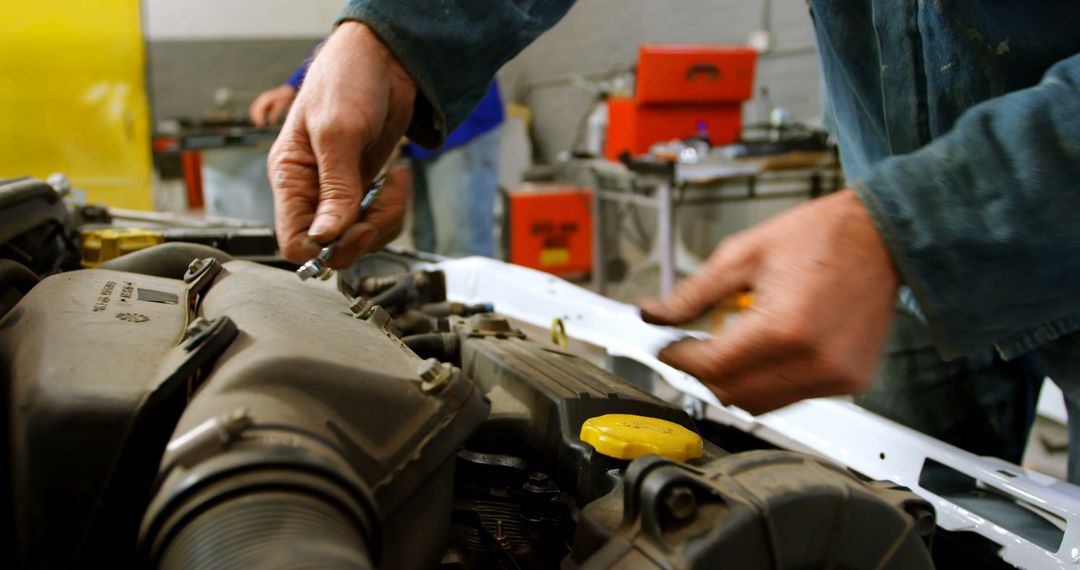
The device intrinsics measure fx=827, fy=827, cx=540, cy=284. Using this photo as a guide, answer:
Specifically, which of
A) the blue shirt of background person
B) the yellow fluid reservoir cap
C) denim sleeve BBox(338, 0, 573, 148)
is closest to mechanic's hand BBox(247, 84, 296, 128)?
the blue shirt of background person

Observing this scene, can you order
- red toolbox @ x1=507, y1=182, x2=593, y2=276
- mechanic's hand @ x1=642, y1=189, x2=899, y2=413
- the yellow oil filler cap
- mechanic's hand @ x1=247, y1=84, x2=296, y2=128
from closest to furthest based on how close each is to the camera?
mechanic's hand @ x1=642, y1=189, x2=899, y2=413
the yellow oil filler cap
mechanic's hand @ x1=247, y1=84, x2=296, y2=128
red toolbox @ x1=507, y1=182, x2=593, y2=276

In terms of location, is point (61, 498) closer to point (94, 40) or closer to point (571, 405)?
point (571, 405)

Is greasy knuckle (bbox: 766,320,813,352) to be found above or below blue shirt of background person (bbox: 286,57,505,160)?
below

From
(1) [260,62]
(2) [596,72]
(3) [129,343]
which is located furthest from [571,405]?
(1) [260,62]

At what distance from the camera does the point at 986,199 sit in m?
0.64

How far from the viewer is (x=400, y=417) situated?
593mm

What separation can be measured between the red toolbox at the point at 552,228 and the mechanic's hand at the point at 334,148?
3.88 m

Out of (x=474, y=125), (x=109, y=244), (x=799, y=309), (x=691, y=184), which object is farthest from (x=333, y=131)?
(x=691, y=184)

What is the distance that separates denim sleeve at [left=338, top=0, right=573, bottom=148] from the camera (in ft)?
3.48

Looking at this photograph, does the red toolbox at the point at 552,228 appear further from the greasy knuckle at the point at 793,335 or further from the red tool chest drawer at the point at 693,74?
the greasy knuckle at the point at 793,335

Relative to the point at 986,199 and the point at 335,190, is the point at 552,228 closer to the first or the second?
the point at 335,190

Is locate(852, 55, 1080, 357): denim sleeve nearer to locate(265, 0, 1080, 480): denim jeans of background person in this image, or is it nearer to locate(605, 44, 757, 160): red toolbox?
locate(265, 0, 1080, 480): denim jeans of background person

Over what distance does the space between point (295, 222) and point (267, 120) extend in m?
2.79

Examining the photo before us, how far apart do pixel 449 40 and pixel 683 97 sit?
302 centimetres
